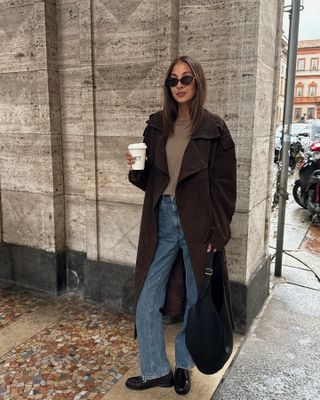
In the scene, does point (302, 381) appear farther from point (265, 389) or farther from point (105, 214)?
point (105, 214)

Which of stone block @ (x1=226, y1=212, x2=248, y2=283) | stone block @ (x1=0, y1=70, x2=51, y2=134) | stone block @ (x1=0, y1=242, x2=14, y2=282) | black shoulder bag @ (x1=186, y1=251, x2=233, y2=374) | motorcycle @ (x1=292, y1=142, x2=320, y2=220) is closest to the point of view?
black shoulder bag @ (x1=186, y1=251, x2=233, y2=374)

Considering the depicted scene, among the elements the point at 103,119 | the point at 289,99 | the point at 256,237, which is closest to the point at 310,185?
the point at 289,99

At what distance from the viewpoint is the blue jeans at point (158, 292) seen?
238cm

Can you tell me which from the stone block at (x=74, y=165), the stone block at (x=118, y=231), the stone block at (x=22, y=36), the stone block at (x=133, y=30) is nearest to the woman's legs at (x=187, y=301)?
the stone block at (x=118, y=231)

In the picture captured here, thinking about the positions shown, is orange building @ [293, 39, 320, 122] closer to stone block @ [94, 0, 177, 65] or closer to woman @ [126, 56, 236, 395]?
stone block @ [94, 0, 177, 65]

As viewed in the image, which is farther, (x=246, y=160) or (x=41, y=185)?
(x=41, y=185)

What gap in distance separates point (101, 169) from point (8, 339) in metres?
1.59

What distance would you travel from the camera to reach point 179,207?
88.9 inches

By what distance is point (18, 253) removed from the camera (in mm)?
4078

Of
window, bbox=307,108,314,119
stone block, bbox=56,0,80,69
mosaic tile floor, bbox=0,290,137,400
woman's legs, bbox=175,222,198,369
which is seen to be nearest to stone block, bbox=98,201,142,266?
mosaic tile floor, bbox=0,290,137,400

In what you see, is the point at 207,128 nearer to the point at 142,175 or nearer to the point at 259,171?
the point at 142,175

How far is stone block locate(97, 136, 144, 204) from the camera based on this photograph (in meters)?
3.40

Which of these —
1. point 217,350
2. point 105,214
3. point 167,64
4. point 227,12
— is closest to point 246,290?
point 217,350

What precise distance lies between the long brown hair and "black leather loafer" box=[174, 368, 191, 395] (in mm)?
1540
